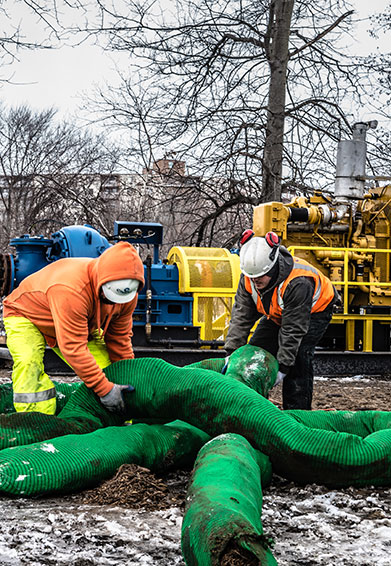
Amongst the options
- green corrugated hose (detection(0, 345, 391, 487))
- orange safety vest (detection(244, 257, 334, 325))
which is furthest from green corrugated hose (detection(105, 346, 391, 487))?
orange safety vest (detection(244, 257, 334, 325))

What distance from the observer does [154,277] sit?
9930mm

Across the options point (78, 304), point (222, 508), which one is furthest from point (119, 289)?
point (222, 508)

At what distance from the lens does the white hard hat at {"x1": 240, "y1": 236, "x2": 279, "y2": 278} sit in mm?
5258

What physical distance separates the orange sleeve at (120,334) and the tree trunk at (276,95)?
8353 millimetres

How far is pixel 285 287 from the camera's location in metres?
5.38

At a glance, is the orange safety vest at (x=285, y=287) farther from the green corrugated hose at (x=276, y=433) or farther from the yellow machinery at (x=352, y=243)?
the yellow machinery at (x=352, y=243)

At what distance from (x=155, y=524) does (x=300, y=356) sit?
2634 mm

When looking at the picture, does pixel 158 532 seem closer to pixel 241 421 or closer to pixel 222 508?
pixel 222 508

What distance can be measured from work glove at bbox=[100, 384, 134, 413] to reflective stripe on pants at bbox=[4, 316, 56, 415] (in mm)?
588

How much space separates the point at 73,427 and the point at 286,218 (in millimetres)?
6414

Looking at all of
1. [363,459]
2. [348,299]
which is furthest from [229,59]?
[363,459]

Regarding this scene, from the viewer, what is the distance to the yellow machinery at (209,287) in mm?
9953

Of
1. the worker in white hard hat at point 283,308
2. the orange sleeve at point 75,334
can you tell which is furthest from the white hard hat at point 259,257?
the orange sleeve at point 75,334

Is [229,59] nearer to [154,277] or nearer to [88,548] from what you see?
[154,277]
